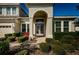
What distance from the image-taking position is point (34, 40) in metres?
9.00

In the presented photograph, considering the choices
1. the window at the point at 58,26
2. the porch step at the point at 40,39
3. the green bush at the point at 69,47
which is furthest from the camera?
the window at the point at 58,26

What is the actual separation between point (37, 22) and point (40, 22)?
0.10 meters

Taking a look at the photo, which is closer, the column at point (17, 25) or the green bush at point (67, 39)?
the green bush at point (67, 39)

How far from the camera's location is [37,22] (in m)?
9.02

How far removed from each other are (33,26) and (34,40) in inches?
17.1

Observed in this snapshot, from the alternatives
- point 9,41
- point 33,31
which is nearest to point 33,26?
point 33,31

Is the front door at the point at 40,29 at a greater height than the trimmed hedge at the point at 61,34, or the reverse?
the front door at the point at 40,29

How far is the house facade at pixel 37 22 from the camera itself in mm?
8945

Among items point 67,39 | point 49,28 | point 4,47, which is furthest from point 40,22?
point 4,47

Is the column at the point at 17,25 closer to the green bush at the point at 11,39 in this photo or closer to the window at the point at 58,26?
Answer: the green bush at the point at 11,39

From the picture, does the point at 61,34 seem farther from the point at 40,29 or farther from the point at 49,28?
the point at 40,29

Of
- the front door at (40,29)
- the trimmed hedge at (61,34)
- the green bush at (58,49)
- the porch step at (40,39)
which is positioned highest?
the front door at (40,29)

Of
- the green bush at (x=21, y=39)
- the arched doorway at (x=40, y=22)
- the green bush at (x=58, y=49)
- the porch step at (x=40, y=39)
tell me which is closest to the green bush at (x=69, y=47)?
the green bush at (x=58, y=49)

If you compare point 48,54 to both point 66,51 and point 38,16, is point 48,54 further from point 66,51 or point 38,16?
point 38,16
